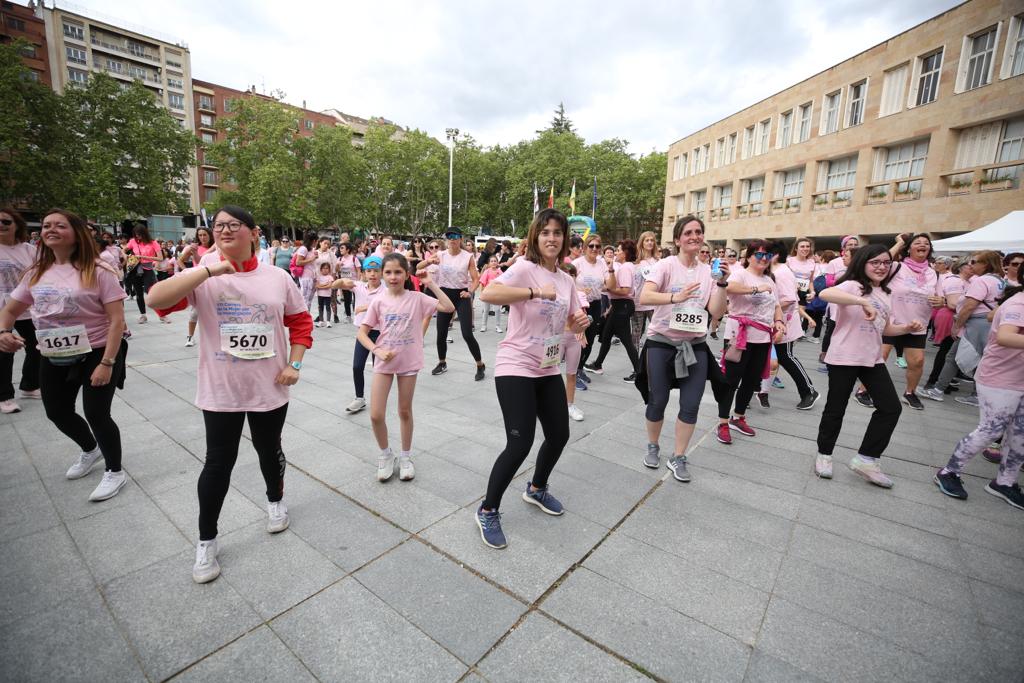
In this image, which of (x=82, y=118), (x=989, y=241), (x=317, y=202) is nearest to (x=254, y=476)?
(x=989, y=241)

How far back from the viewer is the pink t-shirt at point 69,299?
3143mm

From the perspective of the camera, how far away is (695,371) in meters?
3.73

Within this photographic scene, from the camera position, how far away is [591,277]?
269 inches

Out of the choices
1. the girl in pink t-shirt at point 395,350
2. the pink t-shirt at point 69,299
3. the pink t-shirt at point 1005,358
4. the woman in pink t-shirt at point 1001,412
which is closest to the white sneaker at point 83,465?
the pink t-shirt at point 69,299

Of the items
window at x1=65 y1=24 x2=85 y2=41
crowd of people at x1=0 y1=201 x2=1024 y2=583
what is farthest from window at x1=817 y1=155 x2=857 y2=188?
window at x1=65 y1=24 x2=85 y2=41

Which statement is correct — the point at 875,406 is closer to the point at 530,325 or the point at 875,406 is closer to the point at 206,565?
the point at 530,325

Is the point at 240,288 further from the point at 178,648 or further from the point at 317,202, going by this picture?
the point at 317,202

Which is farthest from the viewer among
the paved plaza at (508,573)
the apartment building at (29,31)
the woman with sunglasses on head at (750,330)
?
the apartment building at (29,31)

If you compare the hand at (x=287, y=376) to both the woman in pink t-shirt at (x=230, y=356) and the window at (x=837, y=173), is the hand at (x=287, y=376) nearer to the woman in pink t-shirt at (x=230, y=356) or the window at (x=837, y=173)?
the woman in pink t-shirt at (x=230, y=356)

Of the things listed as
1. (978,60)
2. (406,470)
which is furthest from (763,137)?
(406,470)

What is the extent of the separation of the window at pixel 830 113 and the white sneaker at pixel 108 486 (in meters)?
30.6

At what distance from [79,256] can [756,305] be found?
5639 mm

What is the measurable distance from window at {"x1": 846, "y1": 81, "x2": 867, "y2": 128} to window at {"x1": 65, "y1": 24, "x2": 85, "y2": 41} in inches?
2675

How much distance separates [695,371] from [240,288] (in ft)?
10.5
